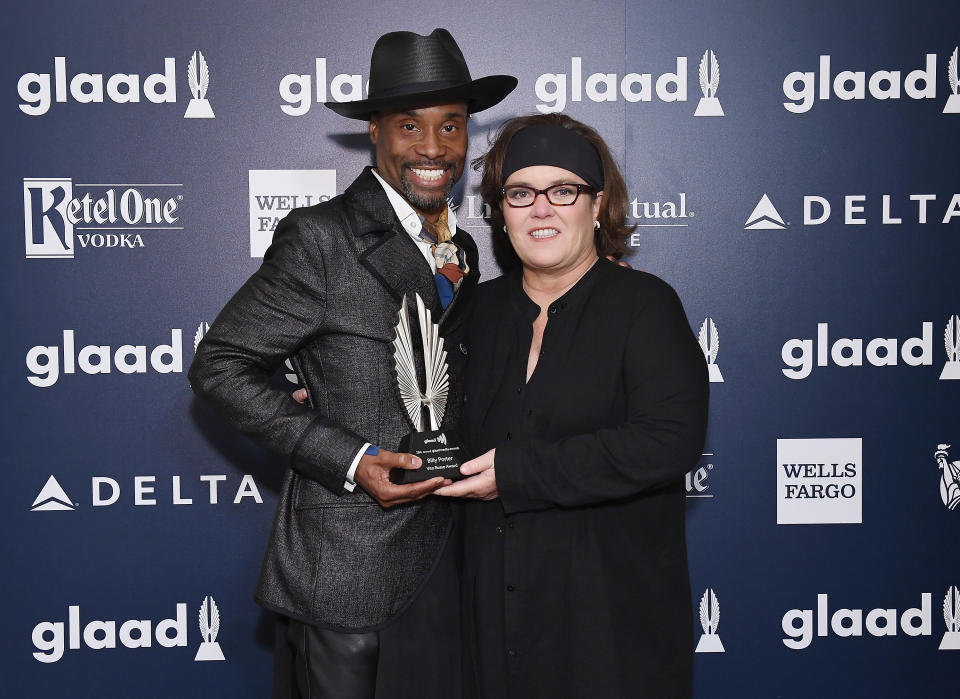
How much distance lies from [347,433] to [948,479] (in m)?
1.98

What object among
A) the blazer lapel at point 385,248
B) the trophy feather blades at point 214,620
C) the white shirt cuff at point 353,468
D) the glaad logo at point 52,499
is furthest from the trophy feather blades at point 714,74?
the glaad logo at point 52,499

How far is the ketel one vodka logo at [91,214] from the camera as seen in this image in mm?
2533

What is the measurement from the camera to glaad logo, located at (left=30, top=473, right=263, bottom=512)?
2568mm

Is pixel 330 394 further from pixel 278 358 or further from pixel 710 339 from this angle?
pixel 710 339

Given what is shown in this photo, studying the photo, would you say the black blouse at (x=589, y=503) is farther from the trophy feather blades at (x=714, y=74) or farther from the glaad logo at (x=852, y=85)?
the glaad logo at (x=852, y=85)

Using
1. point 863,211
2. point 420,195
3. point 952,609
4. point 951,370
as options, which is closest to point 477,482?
point 420,195

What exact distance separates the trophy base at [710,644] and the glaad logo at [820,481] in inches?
16.2

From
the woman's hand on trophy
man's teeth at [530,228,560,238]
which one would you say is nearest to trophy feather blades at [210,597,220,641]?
the woman's hand on trophy

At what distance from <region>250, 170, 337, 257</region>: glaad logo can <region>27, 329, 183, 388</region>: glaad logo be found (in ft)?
1.26

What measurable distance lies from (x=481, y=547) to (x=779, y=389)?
1.27 metres

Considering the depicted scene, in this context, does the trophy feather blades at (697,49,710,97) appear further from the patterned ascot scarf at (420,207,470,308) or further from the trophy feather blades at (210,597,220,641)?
the trophy feather blades at (210,597,220,641)

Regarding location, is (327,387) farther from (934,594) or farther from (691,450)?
(934,594)

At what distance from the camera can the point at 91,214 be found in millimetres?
2545

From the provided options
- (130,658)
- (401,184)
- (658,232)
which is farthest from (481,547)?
Answer: (130,658)
